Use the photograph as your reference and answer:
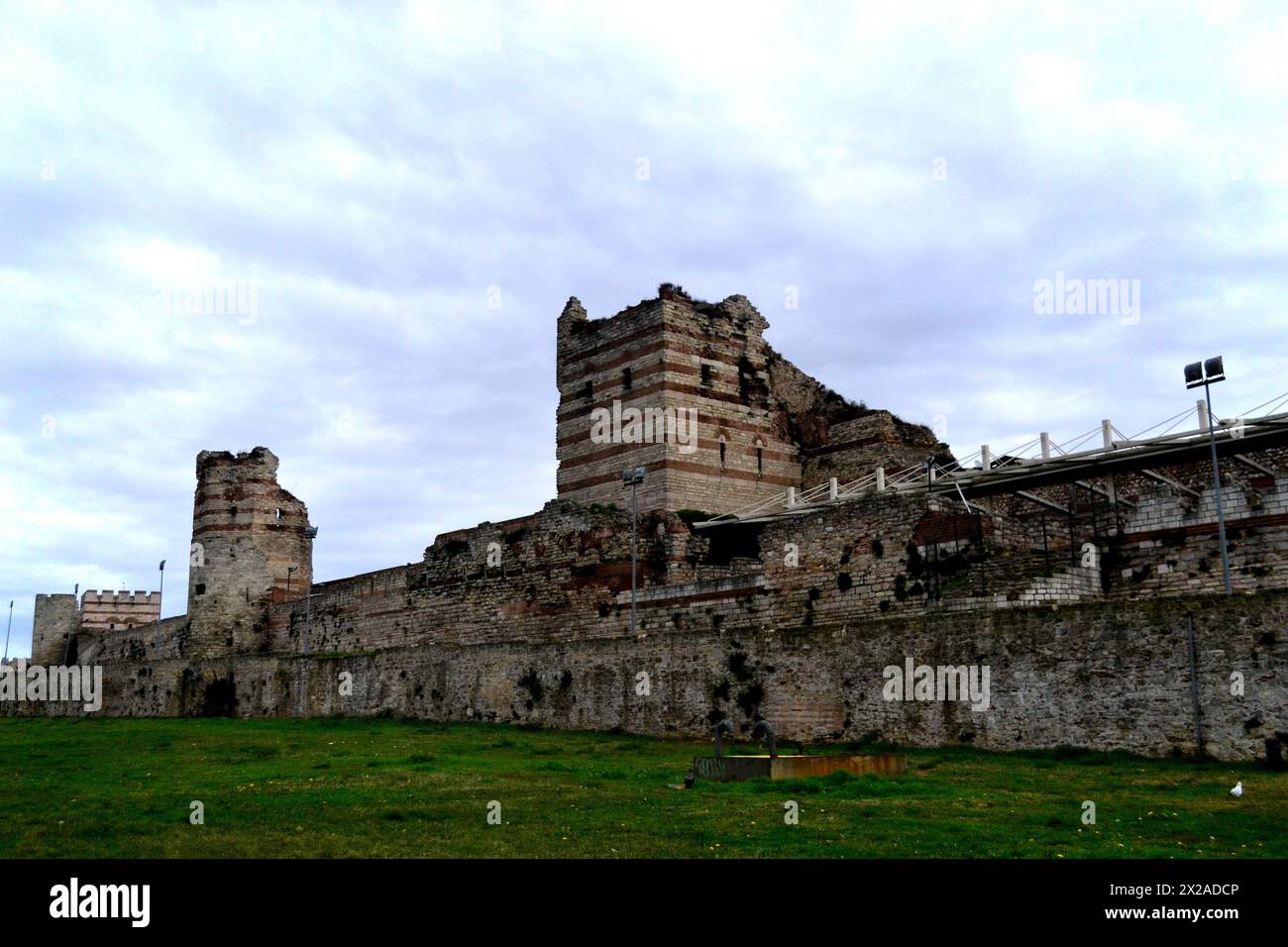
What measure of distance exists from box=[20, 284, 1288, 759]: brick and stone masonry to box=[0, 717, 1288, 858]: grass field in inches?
61.3

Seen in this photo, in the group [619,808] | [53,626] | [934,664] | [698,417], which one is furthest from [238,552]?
[619,808]

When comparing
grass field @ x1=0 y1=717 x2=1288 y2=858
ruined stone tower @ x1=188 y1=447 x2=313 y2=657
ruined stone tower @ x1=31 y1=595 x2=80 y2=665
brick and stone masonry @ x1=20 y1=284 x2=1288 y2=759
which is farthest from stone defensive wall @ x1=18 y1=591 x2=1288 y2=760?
ruined stone tower @ x1=31 y1=595 x2=80 y2=665

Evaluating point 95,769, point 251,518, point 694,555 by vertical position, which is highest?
point 251,518

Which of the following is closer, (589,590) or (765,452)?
(589,590)

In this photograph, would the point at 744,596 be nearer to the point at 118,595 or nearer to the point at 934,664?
the point at 934,664

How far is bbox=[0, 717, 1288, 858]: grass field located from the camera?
33.1 ft

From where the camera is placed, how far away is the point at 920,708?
19.5 m

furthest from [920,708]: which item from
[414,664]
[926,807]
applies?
[414,664]

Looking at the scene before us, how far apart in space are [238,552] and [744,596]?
106ft

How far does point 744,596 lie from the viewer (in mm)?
32000

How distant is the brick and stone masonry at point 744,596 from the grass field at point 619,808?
5.11 feet

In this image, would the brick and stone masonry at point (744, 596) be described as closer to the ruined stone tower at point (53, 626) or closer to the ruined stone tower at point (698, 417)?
the ruined stone tower at point (698, 417)
